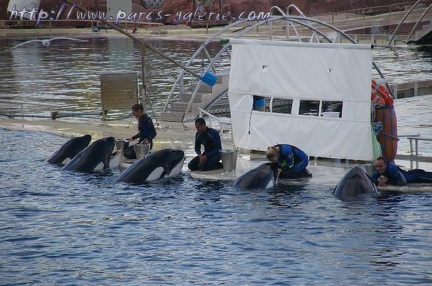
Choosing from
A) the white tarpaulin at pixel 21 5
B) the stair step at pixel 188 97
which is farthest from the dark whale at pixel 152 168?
the white tarpaulin at pixel 21 5

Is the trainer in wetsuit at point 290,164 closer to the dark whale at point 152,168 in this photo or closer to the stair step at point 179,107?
the dark whale at point 152,168

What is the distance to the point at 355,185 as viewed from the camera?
22.8 meters

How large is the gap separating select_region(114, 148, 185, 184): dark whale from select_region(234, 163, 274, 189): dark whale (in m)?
1.97

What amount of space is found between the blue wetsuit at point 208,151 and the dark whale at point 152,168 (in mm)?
456

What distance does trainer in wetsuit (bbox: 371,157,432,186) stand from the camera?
2289 cm

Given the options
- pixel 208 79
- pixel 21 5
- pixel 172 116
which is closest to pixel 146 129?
pixel 208 79

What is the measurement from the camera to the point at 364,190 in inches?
900

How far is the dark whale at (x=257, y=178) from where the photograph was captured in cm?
2389

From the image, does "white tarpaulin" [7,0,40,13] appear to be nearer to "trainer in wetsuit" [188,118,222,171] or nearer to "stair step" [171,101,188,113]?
"stair step" [171,101,188,113]

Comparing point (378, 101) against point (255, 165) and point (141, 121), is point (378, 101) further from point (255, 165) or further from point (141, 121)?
point (141, 121)

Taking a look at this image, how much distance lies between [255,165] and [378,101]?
124 inches

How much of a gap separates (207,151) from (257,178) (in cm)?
199

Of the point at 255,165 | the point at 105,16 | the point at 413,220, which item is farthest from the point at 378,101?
the point at 105,16

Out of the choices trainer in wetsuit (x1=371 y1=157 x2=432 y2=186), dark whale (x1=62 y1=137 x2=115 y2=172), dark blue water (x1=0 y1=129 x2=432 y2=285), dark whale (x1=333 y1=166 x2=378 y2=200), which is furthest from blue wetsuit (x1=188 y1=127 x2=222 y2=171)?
trainer in wetsuit (x1=371 y1=157 x2=432 y2=186)
